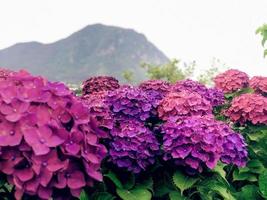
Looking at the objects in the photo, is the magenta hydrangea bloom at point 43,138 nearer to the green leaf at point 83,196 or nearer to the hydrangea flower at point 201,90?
the green leaf at point 83,196

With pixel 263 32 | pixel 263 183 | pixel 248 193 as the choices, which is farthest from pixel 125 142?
pixel 263 32

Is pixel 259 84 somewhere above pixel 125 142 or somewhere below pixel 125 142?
above

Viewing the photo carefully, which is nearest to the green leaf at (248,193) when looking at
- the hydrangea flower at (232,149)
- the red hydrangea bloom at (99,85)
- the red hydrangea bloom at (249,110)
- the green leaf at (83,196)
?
the red hydrangea bloom at (249,110)

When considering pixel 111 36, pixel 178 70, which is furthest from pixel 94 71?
pixel 178 70

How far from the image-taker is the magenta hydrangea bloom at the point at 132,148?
3.48m

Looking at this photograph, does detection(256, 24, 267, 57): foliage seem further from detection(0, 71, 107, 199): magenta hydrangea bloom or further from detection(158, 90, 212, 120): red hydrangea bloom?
detection(0, 71, 107, 199): magenta hydrangea bloom

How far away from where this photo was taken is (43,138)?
2643mm

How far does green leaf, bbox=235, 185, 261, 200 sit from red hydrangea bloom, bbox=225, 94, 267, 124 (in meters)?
0.57

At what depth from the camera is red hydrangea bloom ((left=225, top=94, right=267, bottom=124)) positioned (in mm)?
4715

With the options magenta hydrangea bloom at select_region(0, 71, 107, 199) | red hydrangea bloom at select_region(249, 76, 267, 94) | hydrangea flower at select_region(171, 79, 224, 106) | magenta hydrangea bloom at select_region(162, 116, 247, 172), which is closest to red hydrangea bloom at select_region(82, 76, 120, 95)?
hydrangea flower at select_region(171, 79, 224, 106)

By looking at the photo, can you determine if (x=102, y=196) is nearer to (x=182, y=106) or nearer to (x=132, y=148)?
(x=132, y=148)

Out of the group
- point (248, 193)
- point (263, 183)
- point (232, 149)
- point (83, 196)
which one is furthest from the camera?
point (248, 193)

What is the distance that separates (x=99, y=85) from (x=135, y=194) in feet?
5.18

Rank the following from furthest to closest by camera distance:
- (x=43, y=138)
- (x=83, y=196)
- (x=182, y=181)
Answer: (x=182, y=181), (x=83, y=196), (x=43, y=138)
